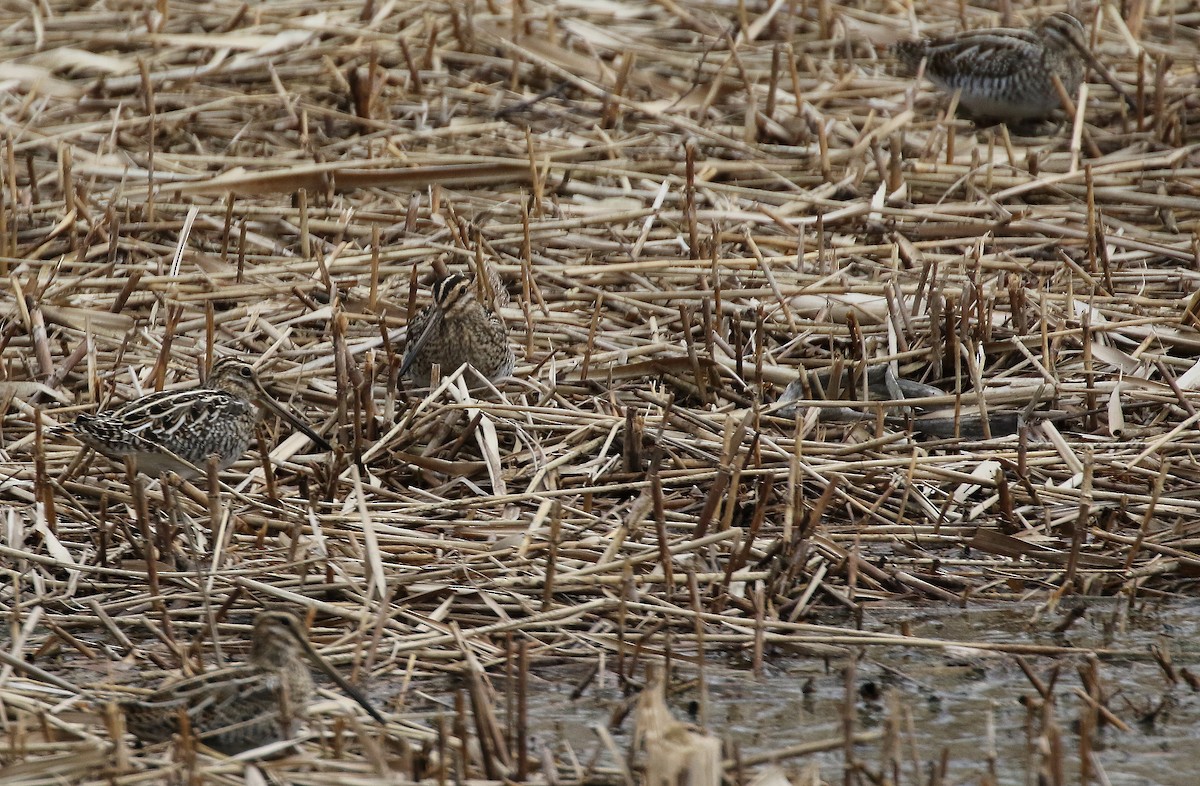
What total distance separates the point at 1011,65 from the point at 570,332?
11.0 ft

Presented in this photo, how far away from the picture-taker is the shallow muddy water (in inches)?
167

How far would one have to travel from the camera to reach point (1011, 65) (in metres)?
9.02

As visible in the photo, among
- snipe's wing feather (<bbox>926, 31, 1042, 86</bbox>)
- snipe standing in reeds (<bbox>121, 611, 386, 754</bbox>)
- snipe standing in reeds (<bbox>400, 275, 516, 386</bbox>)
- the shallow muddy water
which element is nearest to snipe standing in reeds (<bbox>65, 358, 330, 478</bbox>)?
snipe standing in reeds (<bbox>400, 275, 516, 386</bbox>)

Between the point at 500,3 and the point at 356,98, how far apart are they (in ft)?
6.42

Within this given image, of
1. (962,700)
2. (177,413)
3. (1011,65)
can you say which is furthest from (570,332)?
(1011,65)

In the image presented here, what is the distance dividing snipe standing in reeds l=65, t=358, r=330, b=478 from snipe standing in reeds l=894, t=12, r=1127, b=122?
15.4 feet

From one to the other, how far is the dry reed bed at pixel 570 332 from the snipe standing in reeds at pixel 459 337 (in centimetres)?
13

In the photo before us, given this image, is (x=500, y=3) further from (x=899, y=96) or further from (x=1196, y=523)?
(x=1196, y=523)

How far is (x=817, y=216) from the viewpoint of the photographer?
7.51m

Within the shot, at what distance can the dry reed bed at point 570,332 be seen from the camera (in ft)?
16.2

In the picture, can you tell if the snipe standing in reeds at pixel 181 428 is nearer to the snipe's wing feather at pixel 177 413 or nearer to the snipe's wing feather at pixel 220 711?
the snipe's wing feather at pixel 177 413

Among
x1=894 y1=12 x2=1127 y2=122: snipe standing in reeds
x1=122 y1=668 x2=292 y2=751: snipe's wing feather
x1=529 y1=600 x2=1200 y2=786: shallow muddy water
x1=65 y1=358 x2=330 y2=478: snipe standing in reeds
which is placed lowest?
x1=529 y1=600 x2=1200 y2=786: shallow muddy water

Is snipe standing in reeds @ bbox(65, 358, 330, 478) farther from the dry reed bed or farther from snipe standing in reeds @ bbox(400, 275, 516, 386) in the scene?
snipe standing in reeds @ bbox(400, 275, 516, 386)

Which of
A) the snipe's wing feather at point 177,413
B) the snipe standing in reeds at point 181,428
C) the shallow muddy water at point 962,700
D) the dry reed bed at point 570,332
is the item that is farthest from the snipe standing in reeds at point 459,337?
the shallow muddy water at point 962,700
